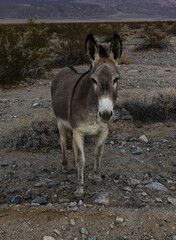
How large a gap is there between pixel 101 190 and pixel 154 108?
348 cm

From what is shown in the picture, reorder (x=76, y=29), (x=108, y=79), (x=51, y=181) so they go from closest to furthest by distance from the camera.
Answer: (x=108, y=79) → (x=51, y=181) → (x=76, y=29)

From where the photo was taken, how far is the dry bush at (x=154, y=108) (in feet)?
21.8

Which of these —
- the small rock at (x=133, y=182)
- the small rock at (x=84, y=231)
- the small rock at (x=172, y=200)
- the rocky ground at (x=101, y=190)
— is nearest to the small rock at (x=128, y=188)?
the rocky ground at (x=101, y=190)

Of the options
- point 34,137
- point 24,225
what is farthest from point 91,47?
point 34,137

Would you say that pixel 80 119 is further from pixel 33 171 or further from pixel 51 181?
pixel 33 171

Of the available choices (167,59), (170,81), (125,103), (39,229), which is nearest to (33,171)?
A: (39,229)

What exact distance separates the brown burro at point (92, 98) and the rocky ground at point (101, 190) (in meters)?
0.42

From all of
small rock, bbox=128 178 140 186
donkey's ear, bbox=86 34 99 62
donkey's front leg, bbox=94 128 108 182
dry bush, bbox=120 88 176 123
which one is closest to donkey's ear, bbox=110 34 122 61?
donkey's ear, bbox=86 34 99 62

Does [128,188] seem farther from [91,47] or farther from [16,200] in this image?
[91,47]

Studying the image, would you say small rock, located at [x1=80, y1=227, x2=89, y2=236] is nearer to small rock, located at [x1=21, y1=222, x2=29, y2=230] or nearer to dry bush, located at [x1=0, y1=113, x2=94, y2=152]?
small rock, located at [x1=21, y1=222, x2=29, y2=230]

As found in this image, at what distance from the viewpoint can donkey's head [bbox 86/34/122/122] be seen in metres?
2.73

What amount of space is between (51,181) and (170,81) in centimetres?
734

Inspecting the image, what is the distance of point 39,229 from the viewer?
3.11m

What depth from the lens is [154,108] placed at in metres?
6.79
